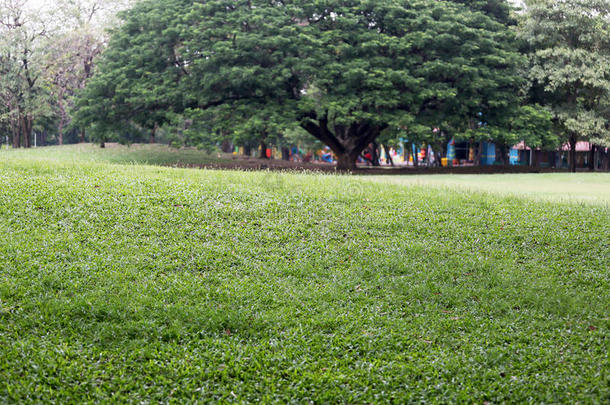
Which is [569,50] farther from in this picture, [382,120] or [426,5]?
[382,120]

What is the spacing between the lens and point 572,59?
23.4 meters

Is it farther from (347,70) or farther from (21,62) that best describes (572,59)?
(21,62)

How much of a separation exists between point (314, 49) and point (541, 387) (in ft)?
59.0

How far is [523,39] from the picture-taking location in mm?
24734

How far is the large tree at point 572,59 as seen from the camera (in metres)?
23.4

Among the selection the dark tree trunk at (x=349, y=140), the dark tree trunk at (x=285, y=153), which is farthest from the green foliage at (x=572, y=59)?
the dark tree trunk at (x=285, y=153)

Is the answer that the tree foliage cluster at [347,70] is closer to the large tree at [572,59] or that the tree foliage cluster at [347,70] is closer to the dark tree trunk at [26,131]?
the large tree at [572,59]

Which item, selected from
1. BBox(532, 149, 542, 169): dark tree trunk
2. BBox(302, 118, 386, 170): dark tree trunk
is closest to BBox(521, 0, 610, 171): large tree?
BBox(302, 118, 386, 170): dark tree trunk

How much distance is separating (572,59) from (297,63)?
12213 mm

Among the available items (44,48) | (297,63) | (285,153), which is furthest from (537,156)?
(44,48)

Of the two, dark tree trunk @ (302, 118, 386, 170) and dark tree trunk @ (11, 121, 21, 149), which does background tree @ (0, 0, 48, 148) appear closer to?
dark tree trunk @ (11, 121, 21, 149)

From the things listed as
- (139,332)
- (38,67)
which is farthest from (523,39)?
(38,67)

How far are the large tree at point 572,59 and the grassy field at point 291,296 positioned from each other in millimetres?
15186

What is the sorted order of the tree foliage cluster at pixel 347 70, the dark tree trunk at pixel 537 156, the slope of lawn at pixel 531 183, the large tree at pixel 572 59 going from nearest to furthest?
the slope of lawn at pixel 531 183 → the tree foliage cluster at pixel 347 70 → the large tree at pixel 572 59 → the dark tree trunk at pixel 537 156
